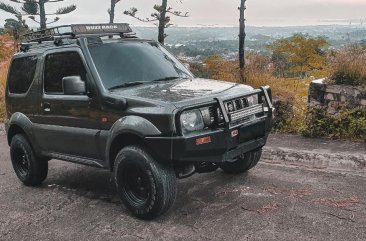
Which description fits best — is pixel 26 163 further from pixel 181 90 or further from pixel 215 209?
pixel 215 209

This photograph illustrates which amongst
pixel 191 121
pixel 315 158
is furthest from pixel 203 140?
pixel 315 158

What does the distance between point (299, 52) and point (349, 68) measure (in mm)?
7791

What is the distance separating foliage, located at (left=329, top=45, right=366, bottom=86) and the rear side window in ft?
16.4

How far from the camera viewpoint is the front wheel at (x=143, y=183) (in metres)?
4.56

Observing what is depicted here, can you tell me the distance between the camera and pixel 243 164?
6.14 m

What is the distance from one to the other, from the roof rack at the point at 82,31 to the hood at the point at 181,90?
110 centimetres

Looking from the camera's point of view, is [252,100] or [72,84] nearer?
[72,84]

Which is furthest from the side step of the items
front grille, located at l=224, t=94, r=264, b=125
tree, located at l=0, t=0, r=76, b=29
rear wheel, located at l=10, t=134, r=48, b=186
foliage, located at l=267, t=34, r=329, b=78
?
tree, located at l=0, t=0, r=76, b=29

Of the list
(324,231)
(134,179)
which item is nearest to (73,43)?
(134,179)

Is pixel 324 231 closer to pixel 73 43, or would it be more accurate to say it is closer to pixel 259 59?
pixel 73 43

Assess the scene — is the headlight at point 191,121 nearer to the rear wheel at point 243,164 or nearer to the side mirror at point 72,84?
the side mirror at point 72,84

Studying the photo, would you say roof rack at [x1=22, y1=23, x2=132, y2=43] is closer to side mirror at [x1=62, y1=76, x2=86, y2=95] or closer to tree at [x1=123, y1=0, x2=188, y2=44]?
side mirror at [x1=62, y1=76, x2=86, y2=95]

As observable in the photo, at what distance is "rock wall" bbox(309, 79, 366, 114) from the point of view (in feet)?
24.7

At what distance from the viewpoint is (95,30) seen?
5.86 meters
